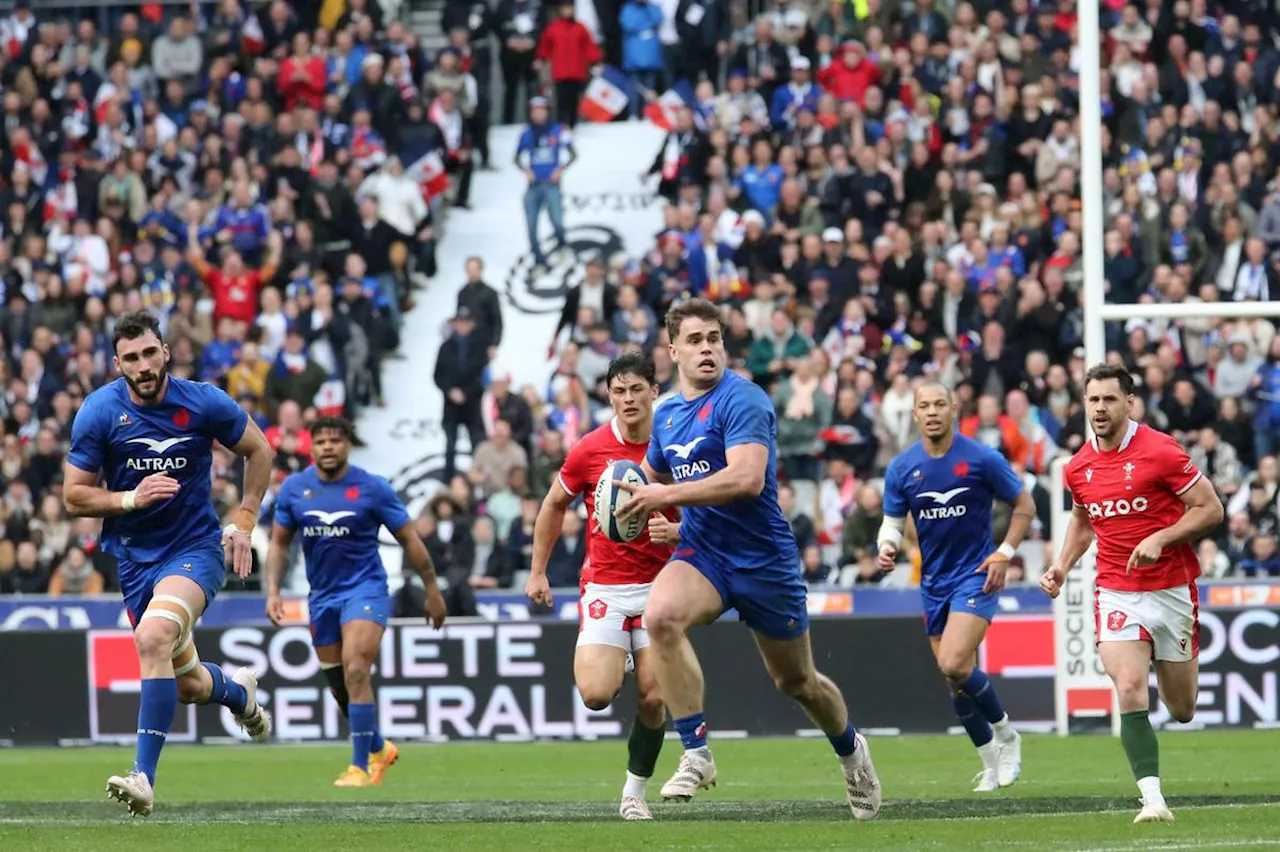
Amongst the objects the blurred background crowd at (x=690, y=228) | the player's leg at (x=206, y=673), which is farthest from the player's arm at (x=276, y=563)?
the blurred background crowd at (x=690, y=228)

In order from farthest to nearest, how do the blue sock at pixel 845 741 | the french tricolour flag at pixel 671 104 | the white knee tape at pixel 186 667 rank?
the french tricolour flag at pixel 671 104 → the white knee tape at pixel 186 667 → the blue sock at pixel 845 741

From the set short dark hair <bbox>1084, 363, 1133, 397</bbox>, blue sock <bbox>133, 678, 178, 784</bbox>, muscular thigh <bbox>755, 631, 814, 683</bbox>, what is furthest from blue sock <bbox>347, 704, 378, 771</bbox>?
short dark hair <bbox>1084, 363, 1133, 397</bbox>

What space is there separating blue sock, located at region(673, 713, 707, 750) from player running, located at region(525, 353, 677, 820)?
1.18m

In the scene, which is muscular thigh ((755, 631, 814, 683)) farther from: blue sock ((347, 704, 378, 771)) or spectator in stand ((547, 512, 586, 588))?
spectator in stand ((547, 512, 586, 588))

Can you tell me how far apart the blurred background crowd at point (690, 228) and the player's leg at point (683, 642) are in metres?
10.5

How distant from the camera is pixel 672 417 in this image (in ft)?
37.6

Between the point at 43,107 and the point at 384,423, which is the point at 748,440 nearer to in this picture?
the point at 384,423

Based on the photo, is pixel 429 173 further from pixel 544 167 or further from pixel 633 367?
pixel 633 367

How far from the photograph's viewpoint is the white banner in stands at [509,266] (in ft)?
91.6

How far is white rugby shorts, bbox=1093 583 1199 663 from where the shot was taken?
11.8 meters

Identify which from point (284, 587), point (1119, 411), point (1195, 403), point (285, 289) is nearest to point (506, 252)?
point (285, 289)

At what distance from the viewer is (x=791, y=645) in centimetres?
1129

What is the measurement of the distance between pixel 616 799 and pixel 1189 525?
4.21m

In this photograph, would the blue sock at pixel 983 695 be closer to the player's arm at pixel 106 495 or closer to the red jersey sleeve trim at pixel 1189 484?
the red jersey sleeve trim at pixel 1189 484
